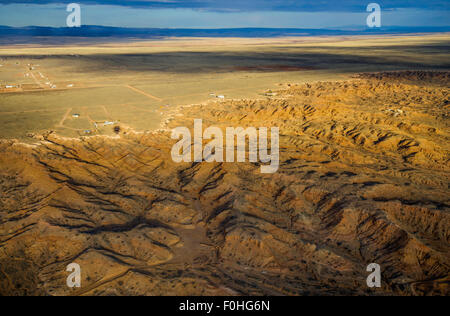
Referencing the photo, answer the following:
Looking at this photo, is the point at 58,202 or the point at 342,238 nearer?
the point at 342,238

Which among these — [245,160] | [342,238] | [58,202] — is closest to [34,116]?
[58,202]

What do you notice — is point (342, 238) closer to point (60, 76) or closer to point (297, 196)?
point (297, 196)

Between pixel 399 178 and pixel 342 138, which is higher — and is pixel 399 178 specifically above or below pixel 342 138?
below

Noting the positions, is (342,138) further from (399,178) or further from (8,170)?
(8,170)
